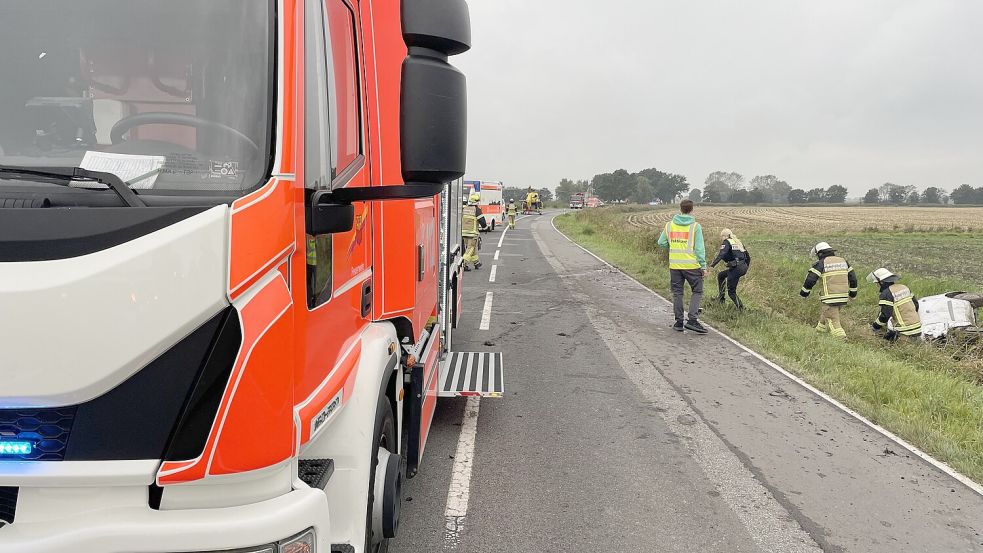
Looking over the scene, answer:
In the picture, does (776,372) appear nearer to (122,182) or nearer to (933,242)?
(122,182)

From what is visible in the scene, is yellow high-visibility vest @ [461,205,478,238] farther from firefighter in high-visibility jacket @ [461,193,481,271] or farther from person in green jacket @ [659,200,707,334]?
person in green jacket @ [659,200,707,334]

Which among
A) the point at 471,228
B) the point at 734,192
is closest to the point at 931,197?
the point at 734,192

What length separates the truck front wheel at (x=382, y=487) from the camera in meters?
2.25

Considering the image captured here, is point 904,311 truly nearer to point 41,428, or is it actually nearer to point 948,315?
point 948,315

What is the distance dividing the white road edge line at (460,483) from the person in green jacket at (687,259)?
4601 mm

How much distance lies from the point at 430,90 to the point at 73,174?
918 millimetres

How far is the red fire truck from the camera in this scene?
51.5 inches

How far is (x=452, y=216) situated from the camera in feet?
18.0

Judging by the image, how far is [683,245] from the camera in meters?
8.70

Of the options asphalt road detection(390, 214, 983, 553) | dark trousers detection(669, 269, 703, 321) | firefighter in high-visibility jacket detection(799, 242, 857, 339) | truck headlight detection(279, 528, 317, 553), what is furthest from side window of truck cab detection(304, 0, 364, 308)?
firefighter in high-visibility jacket detection(799, 242, 857, 339)

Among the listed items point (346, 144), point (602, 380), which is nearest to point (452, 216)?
point (602, 380)

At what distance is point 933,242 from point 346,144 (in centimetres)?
3801

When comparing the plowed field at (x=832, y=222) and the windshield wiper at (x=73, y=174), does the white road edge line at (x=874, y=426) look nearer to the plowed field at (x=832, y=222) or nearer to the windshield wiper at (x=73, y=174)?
the windshield wiper at (x=73, y=174)

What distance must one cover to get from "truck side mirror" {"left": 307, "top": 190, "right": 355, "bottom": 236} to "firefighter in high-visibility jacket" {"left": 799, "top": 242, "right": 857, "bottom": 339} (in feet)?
29.2
